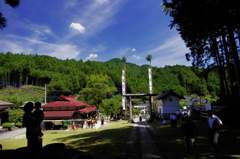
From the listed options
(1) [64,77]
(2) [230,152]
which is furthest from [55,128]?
(1) [64,77]

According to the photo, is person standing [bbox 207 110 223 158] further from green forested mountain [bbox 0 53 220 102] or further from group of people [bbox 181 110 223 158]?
green forested mountain [bbox 0 53 220 102]

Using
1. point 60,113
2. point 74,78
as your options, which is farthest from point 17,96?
point 60,113

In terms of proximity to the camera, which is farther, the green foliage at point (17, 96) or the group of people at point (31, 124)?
the green foliage at point (17, 96)

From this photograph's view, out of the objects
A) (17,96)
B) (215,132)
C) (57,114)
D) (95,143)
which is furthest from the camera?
(17,96)

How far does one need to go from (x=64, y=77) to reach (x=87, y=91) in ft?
200

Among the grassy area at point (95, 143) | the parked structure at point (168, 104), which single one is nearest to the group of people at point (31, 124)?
the grassy area at point (95, 143)

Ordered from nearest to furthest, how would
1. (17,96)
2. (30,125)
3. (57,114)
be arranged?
(30,125)
(57,114)
(17,96)

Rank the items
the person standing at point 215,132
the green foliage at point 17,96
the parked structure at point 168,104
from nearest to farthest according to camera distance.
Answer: the person standing at point 215,132 → the parked structure at point 168,104 → the green foliage at point 17,96

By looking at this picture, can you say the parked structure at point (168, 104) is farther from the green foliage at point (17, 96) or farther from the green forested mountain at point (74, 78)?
the green forested mountain at point (74, 78)

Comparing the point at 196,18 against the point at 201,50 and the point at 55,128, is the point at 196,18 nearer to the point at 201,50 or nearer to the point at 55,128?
the point at 201,50

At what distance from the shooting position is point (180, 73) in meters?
118

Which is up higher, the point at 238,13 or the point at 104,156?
the point at 238,13

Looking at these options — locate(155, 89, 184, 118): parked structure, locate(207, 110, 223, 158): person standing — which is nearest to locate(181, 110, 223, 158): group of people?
locate(207, 110, 223, 158): person standing

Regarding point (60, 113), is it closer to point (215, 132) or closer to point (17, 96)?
point (215, 132)
